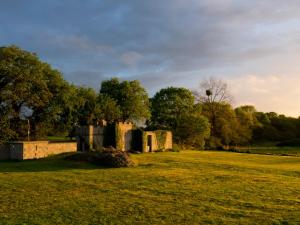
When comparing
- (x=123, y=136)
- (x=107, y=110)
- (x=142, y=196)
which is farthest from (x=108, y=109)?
(x=142, y=196)

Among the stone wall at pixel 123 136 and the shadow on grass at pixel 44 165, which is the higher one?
the stone wall at pixel 123 136

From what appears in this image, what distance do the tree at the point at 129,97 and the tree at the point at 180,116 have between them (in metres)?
4.18

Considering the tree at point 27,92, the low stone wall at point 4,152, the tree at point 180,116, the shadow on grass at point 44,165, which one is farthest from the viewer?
the tree at point 180,116

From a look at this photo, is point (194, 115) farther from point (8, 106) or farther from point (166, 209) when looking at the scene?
point (166, 209)

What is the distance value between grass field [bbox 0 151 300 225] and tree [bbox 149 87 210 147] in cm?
3532

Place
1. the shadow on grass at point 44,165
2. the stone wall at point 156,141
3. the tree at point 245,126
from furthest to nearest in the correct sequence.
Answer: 1. the tree at point 245,126
2. the stone wall at point 156,141
3. the shadow on grass at point 44,165

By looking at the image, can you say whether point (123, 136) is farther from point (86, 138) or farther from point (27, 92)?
point (27, 92)

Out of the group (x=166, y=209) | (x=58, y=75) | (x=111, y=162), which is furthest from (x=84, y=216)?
(x=58, y=75)

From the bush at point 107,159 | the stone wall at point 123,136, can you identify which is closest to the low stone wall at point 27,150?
the bush at point 107,159

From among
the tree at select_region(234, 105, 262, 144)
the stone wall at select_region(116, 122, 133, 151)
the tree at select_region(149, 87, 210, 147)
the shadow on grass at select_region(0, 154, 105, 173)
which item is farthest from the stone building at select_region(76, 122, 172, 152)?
the tree at select_region(234, 105, 262, 144)

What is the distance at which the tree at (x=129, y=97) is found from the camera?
67.8 meters

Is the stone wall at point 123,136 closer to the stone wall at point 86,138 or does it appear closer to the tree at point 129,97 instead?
the stone wall at point 86,138

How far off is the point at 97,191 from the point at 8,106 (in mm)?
28631

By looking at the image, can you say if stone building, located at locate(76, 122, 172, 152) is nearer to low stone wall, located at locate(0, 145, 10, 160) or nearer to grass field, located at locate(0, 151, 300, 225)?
low stone wall, located at locate(0, 145, 10, 160)
